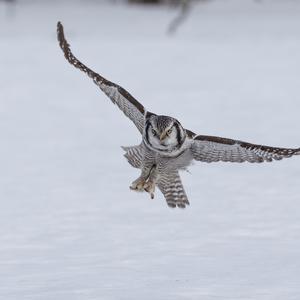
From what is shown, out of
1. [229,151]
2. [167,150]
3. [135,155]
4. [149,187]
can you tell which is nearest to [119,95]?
[135,155]

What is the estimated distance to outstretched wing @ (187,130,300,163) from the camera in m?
6.78

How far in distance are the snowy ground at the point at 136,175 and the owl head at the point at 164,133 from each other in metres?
0.89

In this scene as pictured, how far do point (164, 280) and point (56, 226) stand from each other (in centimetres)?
212

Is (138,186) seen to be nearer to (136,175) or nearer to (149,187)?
(149,187)

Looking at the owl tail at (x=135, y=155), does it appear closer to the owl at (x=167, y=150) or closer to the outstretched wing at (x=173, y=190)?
the owl at (x=167, y=150)

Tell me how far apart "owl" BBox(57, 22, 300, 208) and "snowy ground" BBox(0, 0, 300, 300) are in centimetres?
62

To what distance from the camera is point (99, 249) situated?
816cm

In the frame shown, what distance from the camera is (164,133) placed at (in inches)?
275

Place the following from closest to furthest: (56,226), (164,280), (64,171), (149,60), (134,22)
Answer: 1. (164,280)
2. (56,226)
3. (64,171)
4. (149,60)
5. (134,22)

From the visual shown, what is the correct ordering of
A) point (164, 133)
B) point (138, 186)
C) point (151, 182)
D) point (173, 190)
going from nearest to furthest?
A: point (164, 133) < point (138, 186) < point (151, 182) < point (173, 190)

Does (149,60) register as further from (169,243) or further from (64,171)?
(169,243)

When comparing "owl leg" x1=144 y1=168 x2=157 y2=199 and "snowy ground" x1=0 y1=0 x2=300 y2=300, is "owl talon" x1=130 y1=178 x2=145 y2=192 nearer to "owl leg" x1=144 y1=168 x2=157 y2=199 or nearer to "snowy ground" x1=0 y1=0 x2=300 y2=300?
"owl leg" x1=144 y1=168 x2=157 y2=199

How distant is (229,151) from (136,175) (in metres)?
4.33

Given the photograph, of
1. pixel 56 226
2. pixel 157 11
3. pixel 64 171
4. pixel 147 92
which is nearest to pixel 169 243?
pixel 56 226
